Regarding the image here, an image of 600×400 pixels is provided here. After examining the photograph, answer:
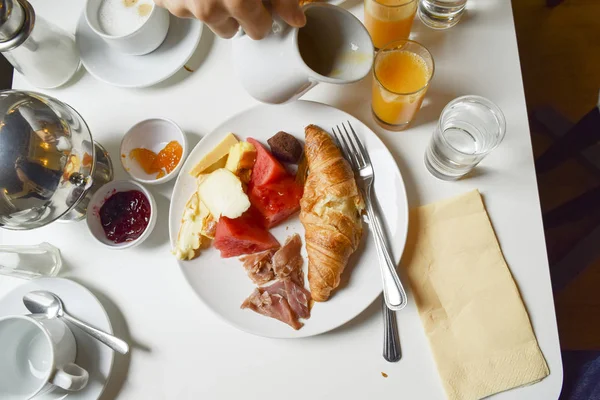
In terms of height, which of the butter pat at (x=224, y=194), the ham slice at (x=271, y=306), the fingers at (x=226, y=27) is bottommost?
the ham slice at (x=271, y=306)

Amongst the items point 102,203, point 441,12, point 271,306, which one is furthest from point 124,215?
point 441,12

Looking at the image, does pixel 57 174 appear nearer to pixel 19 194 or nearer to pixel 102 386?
pixel 19 194

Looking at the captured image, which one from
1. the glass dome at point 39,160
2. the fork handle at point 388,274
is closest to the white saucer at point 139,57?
the glass dome at point 39,160

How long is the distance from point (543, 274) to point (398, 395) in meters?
0.40

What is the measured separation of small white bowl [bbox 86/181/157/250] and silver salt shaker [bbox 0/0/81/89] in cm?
37

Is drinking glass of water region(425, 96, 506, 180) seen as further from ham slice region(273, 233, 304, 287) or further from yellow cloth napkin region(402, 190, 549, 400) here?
ham slice region(273, 233, 304, 287)

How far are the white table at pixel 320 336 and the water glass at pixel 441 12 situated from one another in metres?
0.02

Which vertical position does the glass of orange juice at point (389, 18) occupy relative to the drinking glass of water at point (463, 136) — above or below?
above

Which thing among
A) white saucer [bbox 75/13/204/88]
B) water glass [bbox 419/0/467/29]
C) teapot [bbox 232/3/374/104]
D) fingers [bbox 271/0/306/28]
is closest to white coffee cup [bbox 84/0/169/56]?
white saucer [bbox 75/13/204/88]

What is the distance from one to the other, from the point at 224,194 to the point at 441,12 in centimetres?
68

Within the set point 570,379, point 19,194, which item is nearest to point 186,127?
point 19,194

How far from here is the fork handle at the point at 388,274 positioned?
0.94m

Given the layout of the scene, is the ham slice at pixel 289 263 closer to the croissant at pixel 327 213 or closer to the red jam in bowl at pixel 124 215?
the croissant at pixel 327 213

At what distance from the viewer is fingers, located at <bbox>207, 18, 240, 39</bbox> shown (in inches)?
32.0
